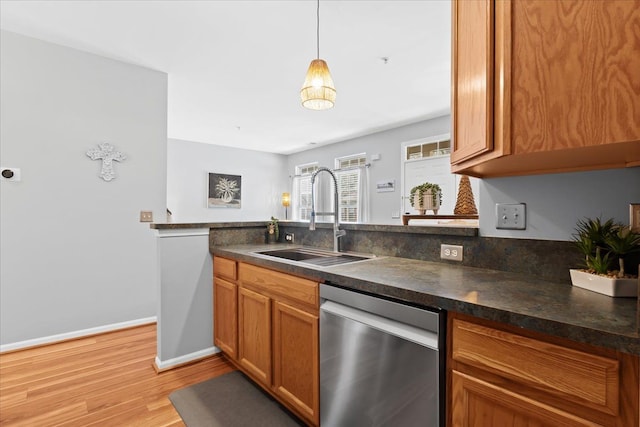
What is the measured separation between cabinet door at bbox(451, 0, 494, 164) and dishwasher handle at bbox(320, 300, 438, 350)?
0.66 meters

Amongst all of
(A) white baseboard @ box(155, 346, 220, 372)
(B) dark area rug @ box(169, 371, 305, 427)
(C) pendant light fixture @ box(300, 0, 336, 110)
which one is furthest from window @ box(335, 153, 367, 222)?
(B) dark area rug @ box(169, 371, 305, 427)

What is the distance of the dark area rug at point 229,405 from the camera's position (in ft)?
5.51

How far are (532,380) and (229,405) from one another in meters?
1.66

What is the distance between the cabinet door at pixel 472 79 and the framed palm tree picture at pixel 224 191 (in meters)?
6.01

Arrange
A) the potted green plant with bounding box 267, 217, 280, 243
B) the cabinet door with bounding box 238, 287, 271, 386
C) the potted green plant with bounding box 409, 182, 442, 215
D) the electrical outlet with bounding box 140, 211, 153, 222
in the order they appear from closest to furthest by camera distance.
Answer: the cabinet door with bounding box 238, 287, 271, 386, the potted green plant with bounding box 409, 182, 442, 215, the potted green plant with bounding box 267, 217, 280, 243, the electrical outlet with bounding box 140, 211, 153, 222

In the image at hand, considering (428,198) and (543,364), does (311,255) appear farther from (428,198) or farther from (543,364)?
(543,364)

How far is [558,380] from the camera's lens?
76 centimetres

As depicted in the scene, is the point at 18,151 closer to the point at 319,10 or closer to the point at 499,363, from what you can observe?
the point at 319,10

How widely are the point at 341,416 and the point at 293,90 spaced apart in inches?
142

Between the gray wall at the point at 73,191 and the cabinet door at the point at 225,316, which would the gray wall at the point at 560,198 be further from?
the gray wall at the point at 73,191

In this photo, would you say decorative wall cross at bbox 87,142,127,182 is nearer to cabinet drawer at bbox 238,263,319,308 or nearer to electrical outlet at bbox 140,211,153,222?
electrical outlet at bbox 140,211,153,222

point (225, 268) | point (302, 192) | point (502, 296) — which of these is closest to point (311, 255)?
point (225, 268)

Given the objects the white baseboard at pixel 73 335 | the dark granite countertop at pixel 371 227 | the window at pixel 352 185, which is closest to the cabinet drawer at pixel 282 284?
the dark granite countertop at pixel 371 227

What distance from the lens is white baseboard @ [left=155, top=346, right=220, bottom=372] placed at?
88.2 inches
